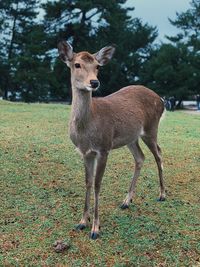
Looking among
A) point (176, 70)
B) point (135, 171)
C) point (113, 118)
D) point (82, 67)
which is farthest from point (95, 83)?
point (176, 70)

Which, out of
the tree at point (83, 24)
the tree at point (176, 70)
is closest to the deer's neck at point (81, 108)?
the tree at point (83, 24)

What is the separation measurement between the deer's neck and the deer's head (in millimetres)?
109

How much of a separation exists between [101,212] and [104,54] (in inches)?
67.7

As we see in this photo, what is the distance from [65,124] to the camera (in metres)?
12.2

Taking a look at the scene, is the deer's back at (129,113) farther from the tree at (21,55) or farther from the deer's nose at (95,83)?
the tree at (21,55)

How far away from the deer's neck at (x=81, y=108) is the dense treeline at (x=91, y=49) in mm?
25699

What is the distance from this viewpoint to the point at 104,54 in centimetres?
483

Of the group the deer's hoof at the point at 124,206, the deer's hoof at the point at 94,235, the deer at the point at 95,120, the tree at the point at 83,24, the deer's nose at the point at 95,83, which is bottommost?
the deer's hoof at the point at 94,235

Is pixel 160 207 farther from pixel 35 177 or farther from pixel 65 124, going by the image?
pixel 65 124

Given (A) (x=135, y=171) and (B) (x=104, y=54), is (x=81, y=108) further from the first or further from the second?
(A) (x=135, y=171)

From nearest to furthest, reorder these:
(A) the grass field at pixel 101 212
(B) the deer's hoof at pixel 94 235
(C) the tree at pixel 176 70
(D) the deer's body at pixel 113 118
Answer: (A) the grass field at pixel 101 212 < (B) the deer's hoof at pixel 94 235 < (D) the deer's body at pixel 113 118 < (C) the tree at pixel 176 70

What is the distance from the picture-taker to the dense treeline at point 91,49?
100 feet

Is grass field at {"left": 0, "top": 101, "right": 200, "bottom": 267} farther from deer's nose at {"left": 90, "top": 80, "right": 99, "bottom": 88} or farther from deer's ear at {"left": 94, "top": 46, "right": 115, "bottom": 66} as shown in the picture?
deer's ear at {"left": 94, "top": 46, "right": 115, "bottom": 66}

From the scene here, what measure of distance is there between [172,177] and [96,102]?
222 centimetres
